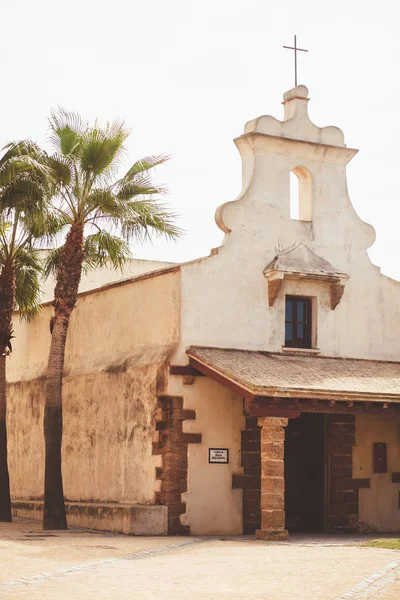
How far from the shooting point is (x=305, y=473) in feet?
71.6

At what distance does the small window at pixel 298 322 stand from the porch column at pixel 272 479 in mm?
3380

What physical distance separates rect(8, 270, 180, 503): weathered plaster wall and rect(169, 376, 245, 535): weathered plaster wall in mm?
658

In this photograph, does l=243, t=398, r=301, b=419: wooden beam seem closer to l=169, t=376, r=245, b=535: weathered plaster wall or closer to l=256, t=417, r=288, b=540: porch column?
l=256, t=417, r=288, b=540: porch column

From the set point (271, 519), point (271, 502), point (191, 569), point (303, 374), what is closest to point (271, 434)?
point (271, 502)

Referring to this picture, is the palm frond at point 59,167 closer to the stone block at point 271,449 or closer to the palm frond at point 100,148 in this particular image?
the palm frond at point 100,148

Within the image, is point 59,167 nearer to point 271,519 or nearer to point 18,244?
point 18,244

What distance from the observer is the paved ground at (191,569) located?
37.8ft

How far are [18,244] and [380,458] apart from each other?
27.8ft

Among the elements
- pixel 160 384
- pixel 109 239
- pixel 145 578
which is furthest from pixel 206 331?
pixel 145 578

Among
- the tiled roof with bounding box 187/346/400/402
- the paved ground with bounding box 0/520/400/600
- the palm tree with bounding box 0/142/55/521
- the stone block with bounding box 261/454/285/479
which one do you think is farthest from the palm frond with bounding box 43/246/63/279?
the stone block with bounding box 261/454/285/479

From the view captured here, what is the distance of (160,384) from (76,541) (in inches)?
144

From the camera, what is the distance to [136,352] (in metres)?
21.7

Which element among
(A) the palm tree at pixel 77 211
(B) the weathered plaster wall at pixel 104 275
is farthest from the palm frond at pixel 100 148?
(B) the weathered plaster wall at pixel 104 275

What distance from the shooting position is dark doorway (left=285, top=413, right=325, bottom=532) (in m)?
21.6
